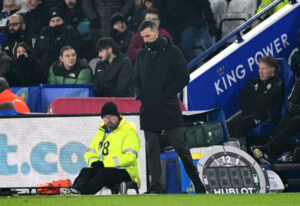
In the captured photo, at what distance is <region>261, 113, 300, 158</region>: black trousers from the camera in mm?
12320

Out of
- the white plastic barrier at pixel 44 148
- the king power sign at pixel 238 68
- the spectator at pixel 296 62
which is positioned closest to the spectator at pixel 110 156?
the white plastic barrier at pixel 44 148

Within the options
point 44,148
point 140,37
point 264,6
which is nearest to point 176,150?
point 44,148

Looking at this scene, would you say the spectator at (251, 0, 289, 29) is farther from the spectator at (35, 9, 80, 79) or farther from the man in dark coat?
the man in dark coat

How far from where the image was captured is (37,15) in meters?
17.2

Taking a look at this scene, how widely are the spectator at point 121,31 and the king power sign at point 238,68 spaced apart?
259 centimetres

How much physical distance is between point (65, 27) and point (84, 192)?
20.9 ft

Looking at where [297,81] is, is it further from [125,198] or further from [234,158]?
[125,198]

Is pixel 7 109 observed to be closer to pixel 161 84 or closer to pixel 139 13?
pixel 161 84

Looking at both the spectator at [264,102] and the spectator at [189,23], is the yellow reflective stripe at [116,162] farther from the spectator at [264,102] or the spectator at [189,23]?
the spectator at [189,23]

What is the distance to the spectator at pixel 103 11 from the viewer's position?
16469mm

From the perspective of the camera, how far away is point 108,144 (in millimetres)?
10789

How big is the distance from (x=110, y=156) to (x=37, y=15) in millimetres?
7115

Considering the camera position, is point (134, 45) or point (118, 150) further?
point (134, 45)

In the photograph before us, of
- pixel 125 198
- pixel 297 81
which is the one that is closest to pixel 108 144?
pixel 125 198
